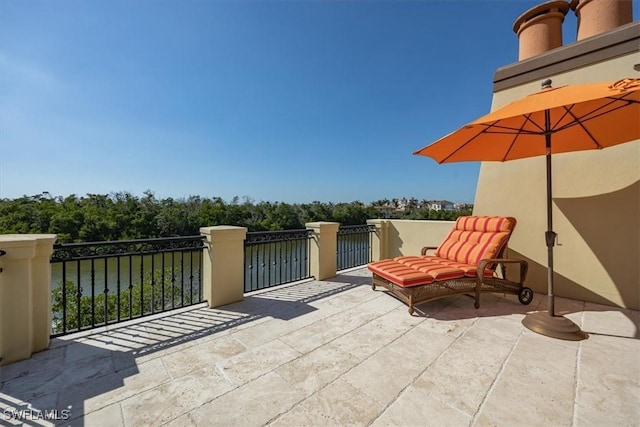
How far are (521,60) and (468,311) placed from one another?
4.14 meters

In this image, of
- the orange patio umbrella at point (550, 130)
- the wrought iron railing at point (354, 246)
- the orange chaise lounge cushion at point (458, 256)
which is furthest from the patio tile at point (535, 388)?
the wrought iron railing at point (354, 246)

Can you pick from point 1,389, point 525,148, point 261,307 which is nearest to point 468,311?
point 525,148

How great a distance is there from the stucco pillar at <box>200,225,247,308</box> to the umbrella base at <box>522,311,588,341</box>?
328 centimetres

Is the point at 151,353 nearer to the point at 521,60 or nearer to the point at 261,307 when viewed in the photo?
the point at 261,307

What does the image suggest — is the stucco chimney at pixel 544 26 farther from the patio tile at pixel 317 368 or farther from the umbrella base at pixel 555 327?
the patio tile at pixel 317 368

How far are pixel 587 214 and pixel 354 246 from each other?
381cm

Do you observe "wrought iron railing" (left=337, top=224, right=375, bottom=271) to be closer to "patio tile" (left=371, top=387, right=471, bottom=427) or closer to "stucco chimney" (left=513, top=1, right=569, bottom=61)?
"patio tile" (left=371, top=387, right=471, bottom=427)

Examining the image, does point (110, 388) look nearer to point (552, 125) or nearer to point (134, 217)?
point (552, 125)

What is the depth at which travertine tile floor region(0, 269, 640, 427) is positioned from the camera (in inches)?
56.7

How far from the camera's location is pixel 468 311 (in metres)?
3.07

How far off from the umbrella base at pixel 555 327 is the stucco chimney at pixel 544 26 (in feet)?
13.4

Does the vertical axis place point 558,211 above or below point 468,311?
above

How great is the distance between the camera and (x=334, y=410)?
147 centimetres

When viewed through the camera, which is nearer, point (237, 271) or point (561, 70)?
point (237, 271)
